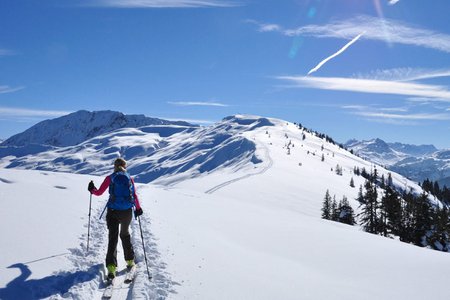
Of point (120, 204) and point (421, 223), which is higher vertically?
point (120, 204)

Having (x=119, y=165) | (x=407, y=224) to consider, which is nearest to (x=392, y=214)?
(x=407, y=224)

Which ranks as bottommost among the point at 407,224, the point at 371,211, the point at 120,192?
the point at 407,224

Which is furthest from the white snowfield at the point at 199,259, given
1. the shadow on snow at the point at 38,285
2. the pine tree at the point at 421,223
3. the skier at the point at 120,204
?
the pine tree at the point at 421,223

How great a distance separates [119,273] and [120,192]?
84.1 inches

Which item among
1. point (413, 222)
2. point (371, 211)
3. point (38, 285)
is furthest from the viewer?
point (371, 211)

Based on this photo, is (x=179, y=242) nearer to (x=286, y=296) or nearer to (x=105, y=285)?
(x=105, y=285)

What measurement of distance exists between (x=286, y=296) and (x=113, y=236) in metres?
4.63

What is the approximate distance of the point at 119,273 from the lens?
33.2 ft

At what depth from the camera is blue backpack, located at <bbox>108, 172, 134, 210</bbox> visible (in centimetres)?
1014

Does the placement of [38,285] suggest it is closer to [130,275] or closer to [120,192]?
[130,275]

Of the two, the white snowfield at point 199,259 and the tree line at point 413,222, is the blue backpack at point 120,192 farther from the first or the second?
the tree line at point 413,222

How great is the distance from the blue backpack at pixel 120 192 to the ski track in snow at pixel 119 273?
164cm

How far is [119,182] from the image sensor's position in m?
10.2

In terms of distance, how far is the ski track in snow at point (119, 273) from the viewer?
8250mm
